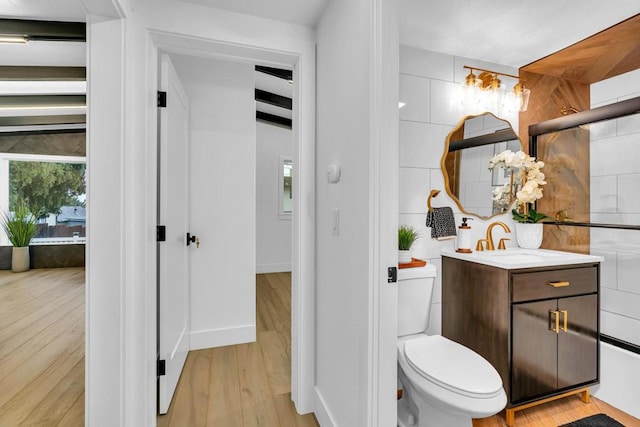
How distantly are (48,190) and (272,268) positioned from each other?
4345 mm

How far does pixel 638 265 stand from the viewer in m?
2.11

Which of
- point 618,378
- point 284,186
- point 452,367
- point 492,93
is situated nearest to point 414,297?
point 452,367

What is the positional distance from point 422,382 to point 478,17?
2.00 m

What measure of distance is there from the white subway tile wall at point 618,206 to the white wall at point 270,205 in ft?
13.7

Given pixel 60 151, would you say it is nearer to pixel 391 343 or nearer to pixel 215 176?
pixel 215 176

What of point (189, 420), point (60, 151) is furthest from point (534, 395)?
point (60, 151)

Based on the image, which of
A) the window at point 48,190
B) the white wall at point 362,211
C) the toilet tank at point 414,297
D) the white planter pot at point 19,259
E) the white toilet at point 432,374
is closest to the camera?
the white wall at point 362,211

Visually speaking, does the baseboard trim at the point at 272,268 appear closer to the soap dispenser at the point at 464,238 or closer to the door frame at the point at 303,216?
the door frame at the point at 303,216

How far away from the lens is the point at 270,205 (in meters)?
5.47

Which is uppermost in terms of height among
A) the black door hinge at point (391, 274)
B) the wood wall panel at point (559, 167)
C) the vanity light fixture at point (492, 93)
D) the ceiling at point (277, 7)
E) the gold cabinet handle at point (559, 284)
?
the ceiling at point (277, 7)

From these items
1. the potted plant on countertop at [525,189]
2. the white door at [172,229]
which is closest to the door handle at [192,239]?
the white door at [172,229]

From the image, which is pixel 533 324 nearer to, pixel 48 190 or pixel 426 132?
pixel 426 132

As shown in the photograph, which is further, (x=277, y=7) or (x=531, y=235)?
(x=531, y=235)

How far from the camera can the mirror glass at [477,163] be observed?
7.25 ft
